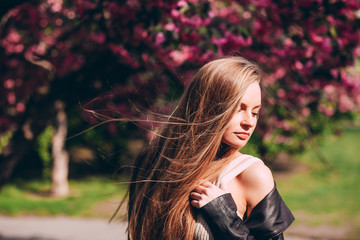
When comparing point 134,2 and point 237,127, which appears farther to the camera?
point 134,2

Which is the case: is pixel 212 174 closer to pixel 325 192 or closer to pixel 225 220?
pixel 225 220

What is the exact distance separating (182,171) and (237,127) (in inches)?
13.1

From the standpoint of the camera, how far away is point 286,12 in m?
2.94

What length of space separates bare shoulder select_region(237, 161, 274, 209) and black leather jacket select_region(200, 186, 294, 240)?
0.02m

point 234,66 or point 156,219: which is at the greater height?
point 234,66

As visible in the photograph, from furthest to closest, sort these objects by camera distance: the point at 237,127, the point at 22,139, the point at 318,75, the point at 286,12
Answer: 1. the point at 318,75
2. the point at 22,139
3. the point at 286,12
4. the point at 237,127

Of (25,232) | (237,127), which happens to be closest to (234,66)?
(237,127)

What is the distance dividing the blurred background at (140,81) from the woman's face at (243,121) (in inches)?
19.1

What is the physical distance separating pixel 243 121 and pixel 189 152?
0.98ft

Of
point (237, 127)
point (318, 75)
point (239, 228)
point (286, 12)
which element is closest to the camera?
point (239, 228)

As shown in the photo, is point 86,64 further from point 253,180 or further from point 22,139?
point 253,180

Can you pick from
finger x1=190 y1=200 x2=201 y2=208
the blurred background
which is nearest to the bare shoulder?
finger x1=190 y1=200 x2=201 y2=208

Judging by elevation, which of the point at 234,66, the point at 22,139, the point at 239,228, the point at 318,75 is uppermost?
the point at 234,66

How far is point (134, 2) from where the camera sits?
357 centimetres
